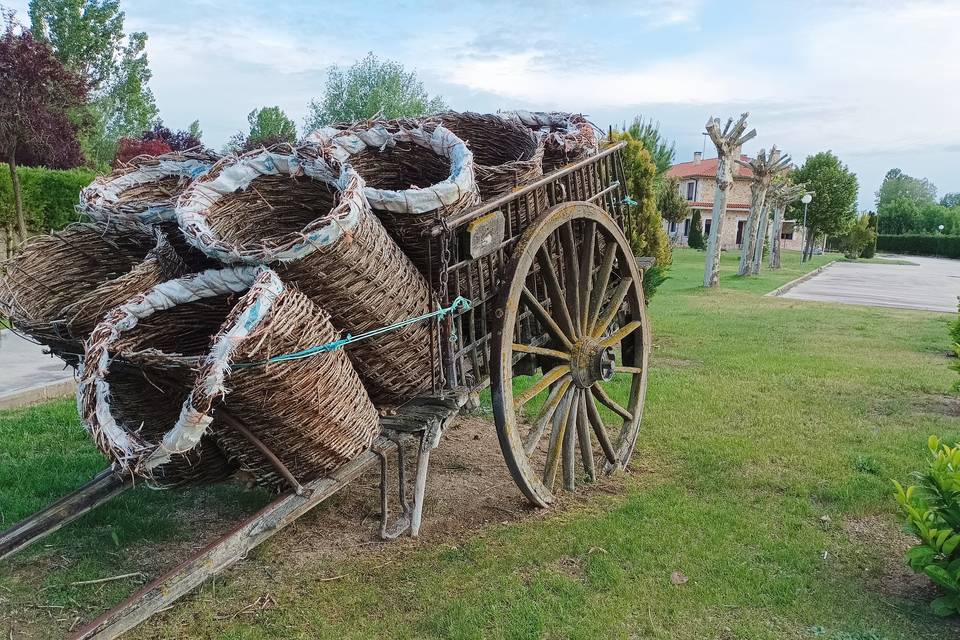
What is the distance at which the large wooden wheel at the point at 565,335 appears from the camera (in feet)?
10.4

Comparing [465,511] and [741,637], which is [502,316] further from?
[741,637]

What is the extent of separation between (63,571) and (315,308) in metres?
1.92

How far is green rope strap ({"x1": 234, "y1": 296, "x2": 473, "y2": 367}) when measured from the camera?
7.26ft

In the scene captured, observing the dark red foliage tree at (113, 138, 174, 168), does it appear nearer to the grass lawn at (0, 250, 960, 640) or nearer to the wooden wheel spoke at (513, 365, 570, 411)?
the grass lawn at (0, 250, 960, 640)

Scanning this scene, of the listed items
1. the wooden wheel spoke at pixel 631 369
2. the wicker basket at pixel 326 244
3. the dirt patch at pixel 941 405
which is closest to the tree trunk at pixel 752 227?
the dirt patch at pixel 941 405

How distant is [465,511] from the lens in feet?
12.6

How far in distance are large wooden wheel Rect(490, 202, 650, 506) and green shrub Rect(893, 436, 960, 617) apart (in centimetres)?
154

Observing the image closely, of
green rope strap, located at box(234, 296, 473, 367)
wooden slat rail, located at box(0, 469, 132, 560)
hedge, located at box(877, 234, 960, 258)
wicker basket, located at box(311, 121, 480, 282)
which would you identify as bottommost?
wooden slat rail, located at box(0, 469, 132, 560)

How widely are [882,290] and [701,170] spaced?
109ft

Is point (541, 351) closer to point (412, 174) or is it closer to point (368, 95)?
point (412, 174)

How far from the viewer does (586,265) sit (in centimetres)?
379

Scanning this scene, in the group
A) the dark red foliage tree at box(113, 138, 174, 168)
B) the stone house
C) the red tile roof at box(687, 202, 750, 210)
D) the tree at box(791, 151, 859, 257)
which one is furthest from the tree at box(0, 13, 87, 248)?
the red tile roof at box(687, 202, 750, 210)

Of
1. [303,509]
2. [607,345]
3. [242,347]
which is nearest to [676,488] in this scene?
[607,345]

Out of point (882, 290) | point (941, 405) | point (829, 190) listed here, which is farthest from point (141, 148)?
point (829, 190)
